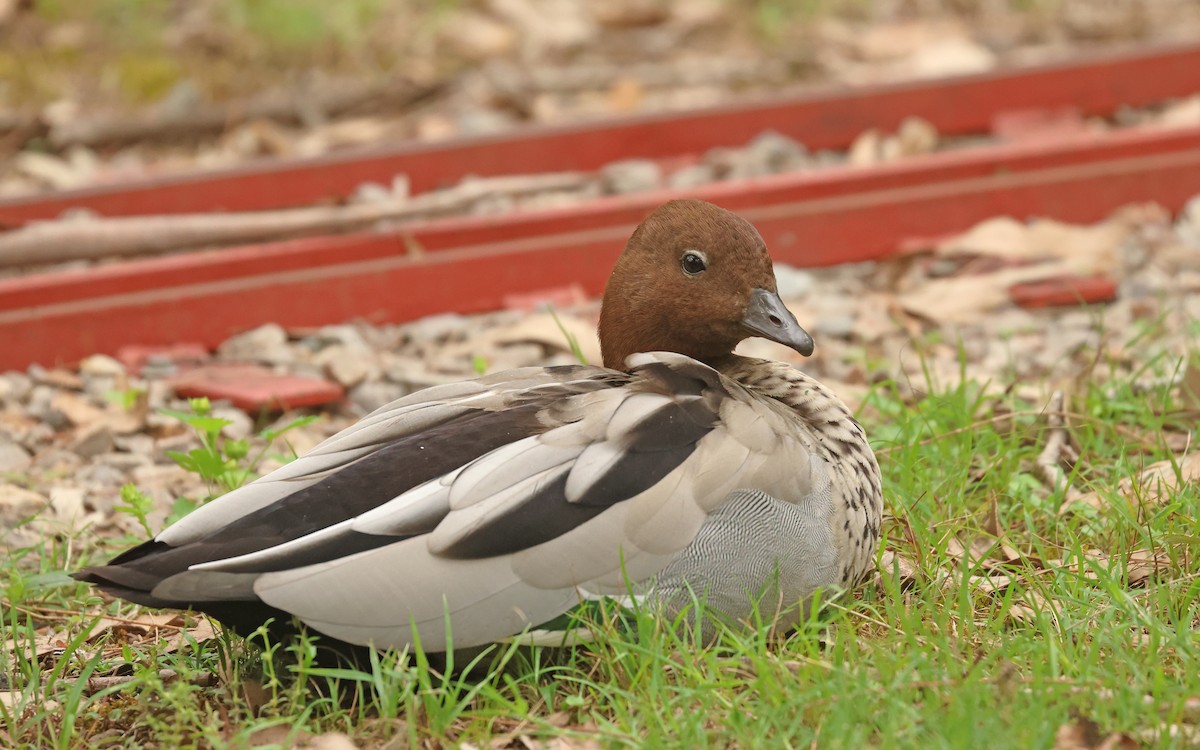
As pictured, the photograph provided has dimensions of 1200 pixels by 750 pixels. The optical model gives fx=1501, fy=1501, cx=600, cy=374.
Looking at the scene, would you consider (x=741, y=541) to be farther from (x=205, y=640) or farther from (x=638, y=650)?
(x=205, y=640)

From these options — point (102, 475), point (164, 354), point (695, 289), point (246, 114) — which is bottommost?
point (102, 475)

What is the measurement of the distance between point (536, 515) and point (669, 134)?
Result: 401 cm

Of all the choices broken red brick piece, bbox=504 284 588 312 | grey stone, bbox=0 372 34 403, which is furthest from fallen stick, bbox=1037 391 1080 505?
grey stone, bbox=0 372 34 403

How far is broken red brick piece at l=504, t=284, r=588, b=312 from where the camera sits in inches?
209

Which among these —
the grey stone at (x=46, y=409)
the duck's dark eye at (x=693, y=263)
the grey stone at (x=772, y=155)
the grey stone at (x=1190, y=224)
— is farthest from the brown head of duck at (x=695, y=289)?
the grey stone at (x=772, y=155)

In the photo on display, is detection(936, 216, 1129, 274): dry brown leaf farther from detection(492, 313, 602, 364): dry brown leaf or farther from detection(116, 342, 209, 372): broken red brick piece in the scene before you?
detection(116, 342, 209, 372): broken red brick piece

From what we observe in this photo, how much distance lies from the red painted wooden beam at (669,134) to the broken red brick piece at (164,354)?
104cm

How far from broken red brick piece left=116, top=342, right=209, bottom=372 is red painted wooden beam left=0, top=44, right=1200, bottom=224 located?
1035 mm

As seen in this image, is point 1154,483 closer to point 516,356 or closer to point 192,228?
point 516,356

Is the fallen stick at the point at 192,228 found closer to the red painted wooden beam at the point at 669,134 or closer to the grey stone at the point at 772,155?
the red painted wooden beam at the point at 669,134

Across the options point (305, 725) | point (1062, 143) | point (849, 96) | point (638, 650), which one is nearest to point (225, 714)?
point (305, 725)

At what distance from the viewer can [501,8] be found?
368 inches

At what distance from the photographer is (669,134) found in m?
6.60

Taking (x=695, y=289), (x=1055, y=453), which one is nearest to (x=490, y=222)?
(x=695, y=289)
